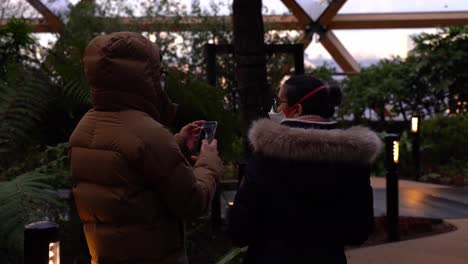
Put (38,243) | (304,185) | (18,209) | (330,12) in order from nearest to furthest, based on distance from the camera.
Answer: (38,243), (304,185), (18,209), (330,12)

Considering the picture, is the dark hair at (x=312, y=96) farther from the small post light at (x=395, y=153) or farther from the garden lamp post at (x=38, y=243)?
the small post light at (x=395, y=153)

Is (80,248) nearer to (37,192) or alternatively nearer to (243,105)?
(37,192)

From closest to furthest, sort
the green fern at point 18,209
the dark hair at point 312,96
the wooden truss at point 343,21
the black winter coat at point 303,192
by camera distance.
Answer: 1. the black winter coat at point 303,192
2. the dark hair at point 312,96
3. the green fern at point 18,209
4. the wooden truss at point 343,21

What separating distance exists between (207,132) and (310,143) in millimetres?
502

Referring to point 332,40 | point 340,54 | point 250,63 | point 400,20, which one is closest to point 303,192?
point 250,63

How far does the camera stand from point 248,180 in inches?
91.4

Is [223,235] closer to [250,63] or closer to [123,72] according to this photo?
[250,63]

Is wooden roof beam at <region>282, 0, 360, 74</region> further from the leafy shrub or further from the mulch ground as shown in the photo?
the mulch ground

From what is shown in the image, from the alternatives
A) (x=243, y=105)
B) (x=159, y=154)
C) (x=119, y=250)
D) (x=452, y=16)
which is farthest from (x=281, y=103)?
(x=452, y=16)

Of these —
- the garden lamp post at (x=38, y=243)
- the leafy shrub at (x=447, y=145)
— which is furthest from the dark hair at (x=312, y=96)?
the leafy shrub at (x=447, y=145)

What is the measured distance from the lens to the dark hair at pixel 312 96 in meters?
2.40

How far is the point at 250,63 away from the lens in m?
5.60

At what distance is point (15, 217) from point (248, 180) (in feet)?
5.18

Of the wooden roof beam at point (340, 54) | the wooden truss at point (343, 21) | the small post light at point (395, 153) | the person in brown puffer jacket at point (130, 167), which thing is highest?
the wooden truss at point (343, 21)
